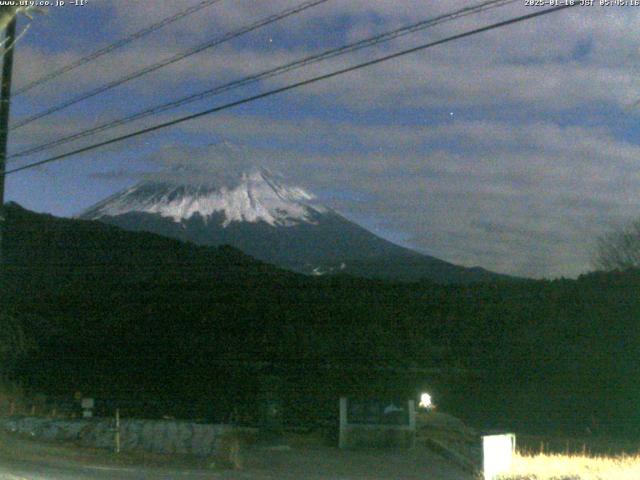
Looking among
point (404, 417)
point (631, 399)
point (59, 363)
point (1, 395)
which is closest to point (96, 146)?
point (1, 395)

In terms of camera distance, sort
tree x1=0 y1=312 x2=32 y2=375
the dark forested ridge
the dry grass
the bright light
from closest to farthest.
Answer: the dry grass, tree x1=0 y1=312 x2=32 y2=375, the dark forested ridge, the bright light

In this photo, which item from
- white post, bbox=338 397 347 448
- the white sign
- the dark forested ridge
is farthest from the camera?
the dark forested ridge

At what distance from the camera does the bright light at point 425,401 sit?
3726 centimetres

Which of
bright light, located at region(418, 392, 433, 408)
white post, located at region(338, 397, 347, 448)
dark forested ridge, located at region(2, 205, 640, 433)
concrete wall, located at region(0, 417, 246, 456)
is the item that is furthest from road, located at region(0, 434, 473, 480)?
bright light, located at region(418, 392, 433, 408)

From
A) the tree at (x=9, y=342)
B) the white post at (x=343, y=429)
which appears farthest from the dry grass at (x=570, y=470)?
the tree at (x=9, y=342)

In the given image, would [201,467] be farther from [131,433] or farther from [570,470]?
[570,470]

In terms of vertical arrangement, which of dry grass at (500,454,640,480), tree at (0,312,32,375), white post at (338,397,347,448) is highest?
tree at (0,312,32,375)

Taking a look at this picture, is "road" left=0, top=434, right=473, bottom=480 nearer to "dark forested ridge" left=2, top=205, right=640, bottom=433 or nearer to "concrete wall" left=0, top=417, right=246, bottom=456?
"concrete wall" left=0, top=417, right=246, bottom=456

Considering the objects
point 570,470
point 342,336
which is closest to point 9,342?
point 342,336

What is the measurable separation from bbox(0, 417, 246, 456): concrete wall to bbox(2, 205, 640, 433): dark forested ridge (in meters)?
10.3

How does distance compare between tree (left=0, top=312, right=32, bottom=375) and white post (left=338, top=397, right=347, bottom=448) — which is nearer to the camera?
tree (left=0, top=312, right=32, bottom=375)

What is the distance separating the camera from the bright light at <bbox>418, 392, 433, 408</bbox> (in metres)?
37.3

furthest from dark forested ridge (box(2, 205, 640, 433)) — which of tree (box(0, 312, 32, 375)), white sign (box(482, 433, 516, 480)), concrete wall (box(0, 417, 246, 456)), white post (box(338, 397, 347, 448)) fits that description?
white sign (box(482, 433, 516, 480))

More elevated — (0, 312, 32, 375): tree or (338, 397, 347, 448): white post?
(0, 312, 32, 375): tree
